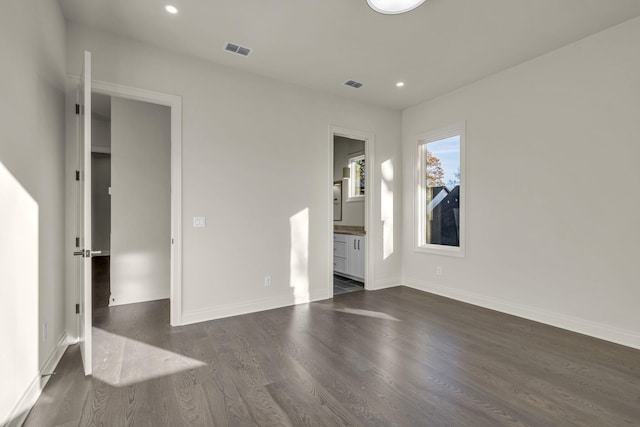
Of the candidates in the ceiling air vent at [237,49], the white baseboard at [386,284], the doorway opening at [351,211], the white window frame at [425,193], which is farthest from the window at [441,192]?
the ceiling air vent at [237,49]

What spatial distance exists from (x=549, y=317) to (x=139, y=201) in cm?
529

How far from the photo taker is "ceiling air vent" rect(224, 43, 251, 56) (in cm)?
326

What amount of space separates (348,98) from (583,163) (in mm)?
2971

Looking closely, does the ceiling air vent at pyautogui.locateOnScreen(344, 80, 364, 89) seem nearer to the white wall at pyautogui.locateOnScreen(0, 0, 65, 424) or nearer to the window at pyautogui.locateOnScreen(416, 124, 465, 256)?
the window at pyautogui.locateOnScreen(416, 124, 465, 256)

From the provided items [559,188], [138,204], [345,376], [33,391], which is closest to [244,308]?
[345,376]

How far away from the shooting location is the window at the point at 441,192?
4.43 meters

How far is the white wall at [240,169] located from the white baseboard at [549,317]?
1.80 m

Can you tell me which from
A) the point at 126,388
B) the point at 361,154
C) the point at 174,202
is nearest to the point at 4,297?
the point at 126,388

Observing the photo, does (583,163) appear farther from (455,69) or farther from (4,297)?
(4,297)

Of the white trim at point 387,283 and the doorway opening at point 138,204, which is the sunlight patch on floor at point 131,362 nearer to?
the doorway opening at point 138,204

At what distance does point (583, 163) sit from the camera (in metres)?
3.17

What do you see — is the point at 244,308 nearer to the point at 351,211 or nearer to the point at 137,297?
the point at 137,297

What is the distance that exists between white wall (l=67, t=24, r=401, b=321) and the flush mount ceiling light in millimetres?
1908

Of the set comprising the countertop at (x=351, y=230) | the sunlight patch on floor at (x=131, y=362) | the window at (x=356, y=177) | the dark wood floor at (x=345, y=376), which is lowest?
the dark wood floor at (x=345, y=376)
